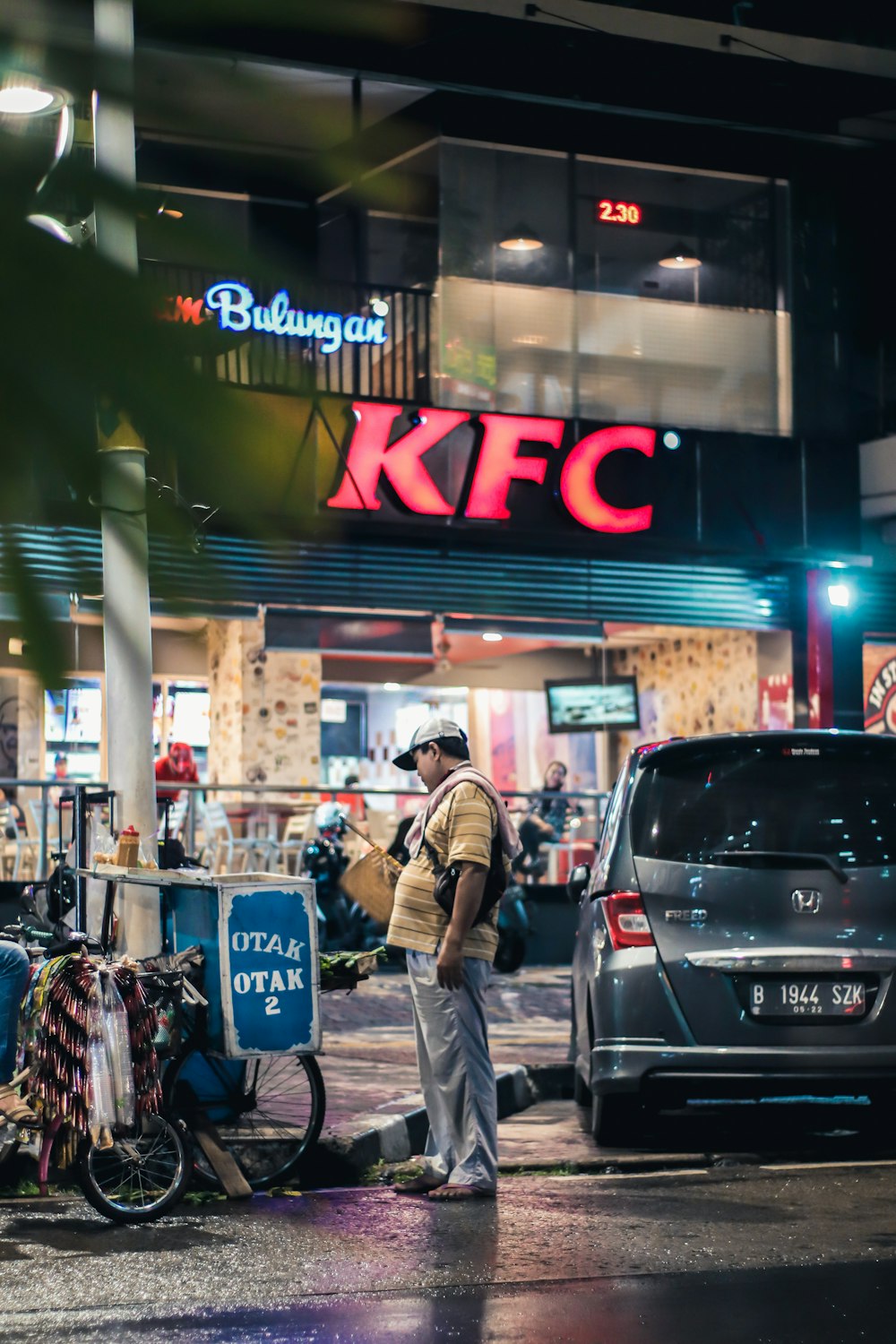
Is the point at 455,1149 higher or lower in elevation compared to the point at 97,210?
lower

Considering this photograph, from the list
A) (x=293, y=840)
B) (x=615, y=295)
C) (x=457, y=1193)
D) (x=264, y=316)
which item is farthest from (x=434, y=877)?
(x=615, y=295)

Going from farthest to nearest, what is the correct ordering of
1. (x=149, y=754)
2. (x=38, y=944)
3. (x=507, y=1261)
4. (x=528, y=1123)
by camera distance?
1. (x=528, y=1123)
2. (x=149, y=754)
3. (x=38, y=944)
4. (x=507, y=1261)

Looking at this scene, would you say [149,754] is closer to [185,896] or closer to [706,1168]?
[185,896]

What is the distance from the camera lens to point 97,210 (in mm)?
945

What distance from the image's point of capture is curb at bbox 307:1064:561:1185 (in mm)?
7234

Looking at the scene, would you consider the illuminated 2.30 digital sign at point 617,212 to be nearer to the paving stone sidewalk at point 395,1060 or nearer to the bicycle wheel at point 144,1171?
the paving stone sidewalk at point 395,1060

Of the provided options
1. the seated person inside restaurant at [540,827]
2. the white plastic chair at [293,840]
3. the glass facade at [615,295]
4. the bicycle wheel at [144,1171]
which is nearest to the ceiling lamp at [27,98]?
the bicycle wheel at [144,1171]

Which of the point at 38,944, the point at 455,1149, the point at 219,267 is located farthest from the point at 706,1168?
the point at 219,267

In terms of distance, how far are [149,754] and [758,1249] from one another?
3.36 metres

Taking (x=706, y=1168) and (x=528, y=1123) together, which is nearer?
(x=706, y=1168)

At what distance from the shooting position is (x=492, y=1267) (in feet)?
18.2

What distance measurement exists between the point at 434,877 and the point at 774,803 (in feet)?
4.71

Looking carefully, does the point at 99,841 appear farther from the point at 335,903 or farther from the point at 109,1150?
the point at 335,903

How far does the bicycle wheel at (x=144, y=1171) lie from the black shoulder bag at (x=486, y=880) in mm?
1251
